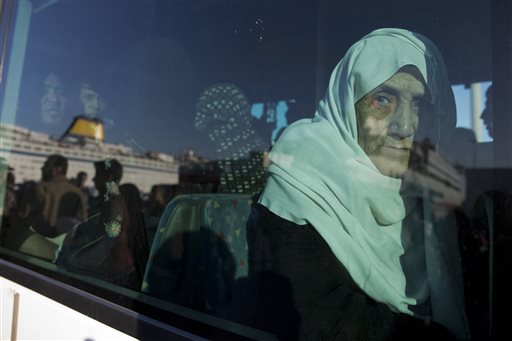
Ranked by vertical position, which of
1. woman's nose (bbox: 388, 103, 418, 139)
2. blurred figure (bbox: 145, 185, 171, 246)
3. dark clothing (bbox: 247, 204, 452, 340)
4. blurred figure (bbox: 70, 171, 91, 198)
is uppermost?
woman's nose (bbox: 388, 103, 418, 139)

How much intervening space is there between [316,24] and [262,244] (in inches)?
26.4

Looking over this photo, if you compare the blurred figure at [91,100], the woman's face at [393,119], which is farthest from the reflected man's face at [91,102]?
the woman's face at [393,119]

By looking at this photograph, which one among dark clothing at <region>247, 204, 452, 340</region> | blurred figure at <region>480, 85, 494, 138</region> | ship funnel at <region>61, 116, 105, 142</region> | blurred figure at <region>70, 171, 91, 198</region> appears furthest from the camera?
blurred figure at <region>70, 171, 91, 198</region>

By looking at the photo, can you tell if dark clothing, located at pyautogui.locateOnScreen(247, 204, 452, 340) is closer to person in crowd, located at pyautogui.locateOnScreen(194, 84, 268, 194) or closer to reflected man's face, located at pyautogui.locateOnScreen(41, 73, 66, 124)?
person in crowd, located at pyautogui.locateOnScreen(194, 84, 268, 194)

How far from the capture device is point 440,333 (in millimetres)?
793

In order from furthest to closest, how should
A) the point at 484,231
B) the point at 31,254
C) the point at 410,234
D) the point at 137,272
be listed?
1. the point at 31,254
2. the point at 137,272
3. the point at 410,234
4. the point at 484,231

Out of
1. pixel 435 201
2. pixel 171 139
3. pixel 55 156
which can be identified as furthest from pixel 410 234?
pixel 55 156

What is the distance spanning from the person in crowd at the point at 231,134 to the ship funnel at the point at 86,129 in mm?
724

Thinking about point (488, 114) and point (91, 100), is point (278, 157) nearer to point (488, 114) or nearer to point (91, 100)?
point (488, 114)

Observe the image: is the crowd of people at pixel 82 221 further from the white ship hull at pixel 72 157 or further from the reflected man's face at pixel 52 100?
the reflected man's face at pixel 52 100

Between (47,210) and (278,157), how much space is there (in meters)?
1.82

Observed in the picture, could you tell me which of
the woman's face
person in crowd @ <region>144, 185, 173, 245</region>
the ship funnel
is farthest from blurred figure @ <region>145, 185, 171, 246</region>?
the woman's face

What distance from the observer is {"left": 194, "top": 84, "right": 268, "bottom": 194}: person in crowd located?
4.15ft

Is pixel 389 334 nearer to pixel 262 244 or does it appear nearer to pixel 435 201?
pixel 435 201
